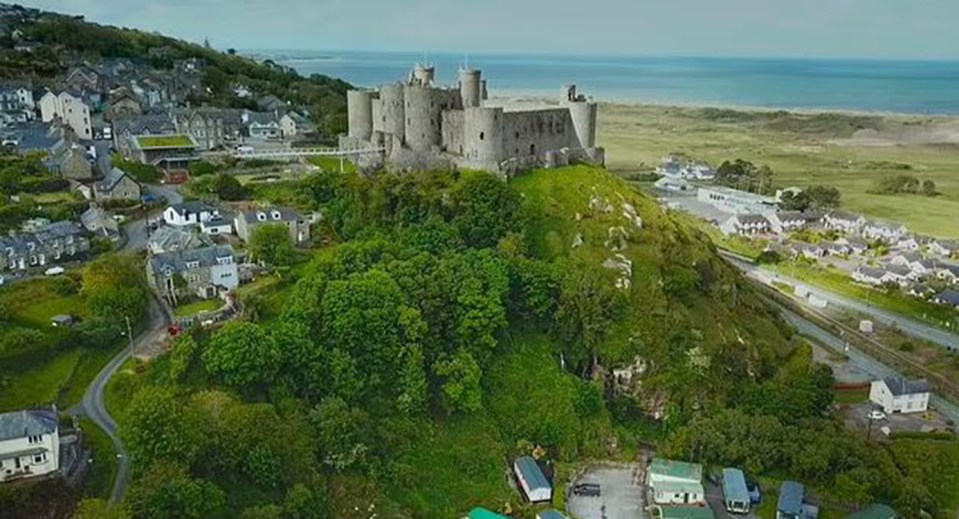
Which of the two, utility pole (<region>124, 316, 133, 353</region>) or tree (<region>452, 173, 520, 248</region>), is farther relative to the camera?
tree (<region>452, 173, 520, 248</region>)

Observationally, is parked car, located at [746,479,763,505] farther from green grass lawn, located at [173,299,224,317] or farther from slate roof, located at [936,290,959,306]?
slate roof, located at [936,290,959,306]

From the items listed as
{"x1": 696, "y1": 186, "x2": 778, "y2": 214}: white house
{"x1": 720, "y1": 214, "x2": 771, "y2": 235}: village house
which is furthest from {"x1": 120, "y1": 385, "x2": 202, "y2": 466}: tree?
{"x1": 696, "y1": 186, "x2": 778, "y2": 214}: white house

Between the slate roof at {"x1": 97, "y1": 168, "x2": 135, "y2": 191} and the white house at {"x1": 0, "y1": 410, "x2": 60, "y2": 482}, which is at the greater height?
the slate roof at {"x1": 97, "y1": 168, "x2": 135, "y2": 191}

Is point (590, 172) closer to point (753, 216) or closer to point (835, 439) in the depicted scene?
point (835, 439)

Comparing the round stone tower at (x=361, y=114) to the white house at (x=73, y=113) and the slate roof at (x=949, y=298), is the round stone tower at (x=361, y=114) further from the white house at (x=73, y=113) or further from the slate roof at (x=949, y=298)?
the slate roof at (x=949, y=298)

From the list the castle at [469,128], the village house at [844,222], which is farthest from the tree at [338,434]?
the village house at [844,222]

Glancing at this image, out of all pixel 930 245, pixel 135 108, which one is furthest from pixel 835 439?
pixel 135 108

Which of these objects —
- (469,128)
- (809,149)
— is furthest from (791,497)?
(809,149)
